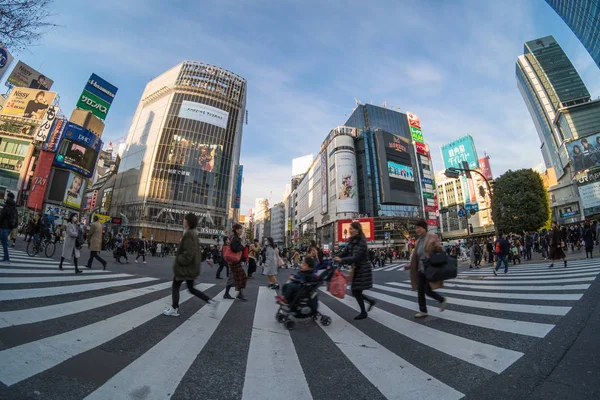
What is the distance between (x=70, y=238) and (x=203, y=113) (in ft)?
180

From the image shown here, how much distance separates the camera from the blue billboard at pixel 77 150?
46.2m

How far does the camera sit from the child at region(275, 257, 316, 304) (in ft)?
13.2

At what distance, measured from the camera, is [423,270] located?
14.5 ft

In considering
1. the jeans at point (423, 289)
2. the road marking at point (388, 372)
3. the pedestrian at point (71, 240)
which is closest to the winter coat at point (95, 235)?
the pedestrian at point (71, 240)

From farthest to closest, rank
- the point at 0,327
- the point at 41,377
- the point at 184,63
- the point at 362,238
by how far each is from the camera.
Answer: the point at 184,63, the point at 362,238, the point at 0,327, the point at 41,377

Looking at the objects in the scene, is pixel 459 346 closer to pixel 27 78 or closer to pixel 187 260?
pixel 187 260

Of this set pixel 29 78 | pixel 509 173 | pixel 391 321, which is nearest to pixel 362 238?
pixel 391 321

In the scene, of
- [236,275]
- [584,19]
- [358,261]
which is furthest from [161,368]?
[584,19]

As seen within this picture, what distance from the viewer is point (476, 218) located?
3019 inches

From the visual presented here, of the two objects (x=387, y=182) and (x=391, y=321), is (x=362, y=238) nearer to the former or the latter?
(x=391, y=321)

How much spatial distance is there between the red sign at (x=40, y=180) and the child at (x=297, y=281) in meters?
58.4

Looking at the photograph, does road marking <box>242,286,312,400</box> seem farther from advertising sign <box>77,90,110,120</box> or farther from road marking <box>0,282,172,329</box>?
advertising sign <box>77,90,110,120</box>

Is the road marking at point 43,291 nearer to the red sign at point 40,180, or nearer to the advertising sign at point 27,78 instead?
the red sign at point 40,180

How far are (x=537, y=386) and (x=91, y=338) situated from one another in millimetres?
4014
